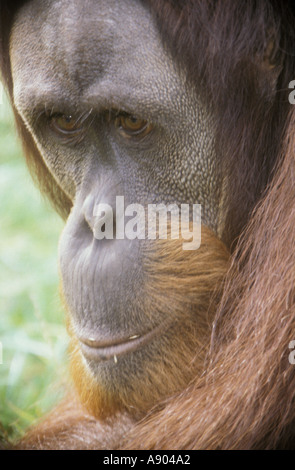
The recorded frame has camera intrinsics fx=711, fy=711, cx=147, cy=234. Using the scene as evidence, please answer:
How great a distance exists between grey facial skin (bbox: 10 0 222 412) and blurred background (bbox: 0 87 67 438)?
2.20 feet

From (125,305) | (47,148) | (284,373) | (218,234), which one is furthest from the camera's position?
(47,148)

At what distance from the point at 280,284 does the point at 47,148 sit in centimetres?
87

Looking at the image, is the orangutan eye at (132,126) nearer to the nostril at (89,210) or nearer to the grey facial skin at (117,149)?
the grey facial skin at (117,149)

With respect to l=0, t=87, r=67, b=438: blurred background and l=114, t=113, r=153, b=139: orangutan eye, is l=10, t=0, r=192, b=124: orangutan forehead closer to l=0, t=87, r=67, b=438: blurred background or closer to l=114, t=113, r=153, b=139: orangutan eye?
l=114, t=113, r=153, b=139: orangutan eye

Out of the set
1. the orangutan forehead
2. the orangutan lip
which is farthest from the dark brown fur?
the orangutan lip

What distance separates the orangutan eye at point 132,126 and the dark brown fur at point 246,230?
167 millimetres

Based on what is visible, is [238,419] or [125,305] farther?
[125,305]

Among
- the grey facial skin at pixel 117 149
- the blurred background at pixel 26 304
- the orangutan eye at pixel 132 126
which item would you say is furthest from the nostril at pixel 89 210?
the blurred background at pixel 26 304

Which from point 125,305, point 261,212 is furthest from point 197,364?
point 261,212

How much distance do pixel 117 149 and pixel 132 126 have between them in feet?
0.25

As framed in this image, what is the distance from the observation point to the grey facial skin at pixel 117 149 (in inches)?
68.7

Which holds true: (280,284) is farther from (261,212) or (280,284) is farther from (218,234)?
(218,234)

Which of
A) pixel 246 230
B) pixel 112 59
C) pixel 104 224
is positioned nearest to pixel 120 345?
pixel 104 224

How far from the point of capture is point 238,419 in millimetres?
1578
